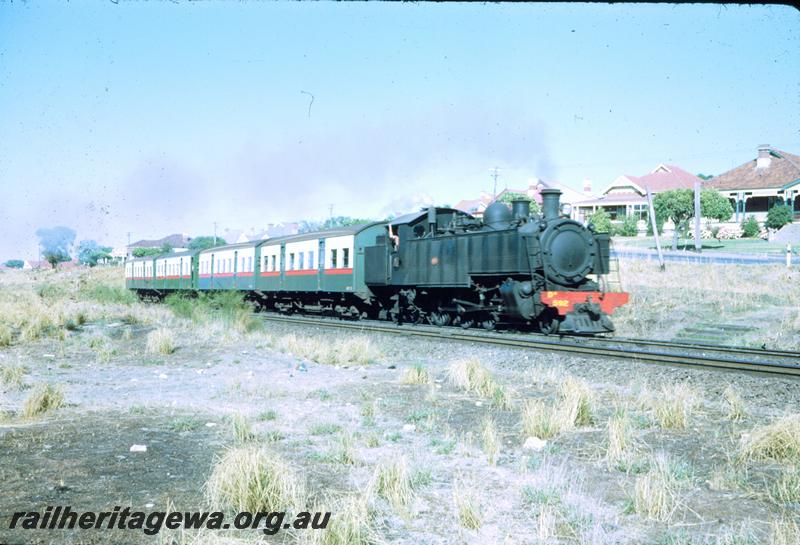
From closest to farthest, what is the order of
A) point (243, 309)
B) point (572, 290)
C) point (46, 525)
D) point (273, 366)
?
1. point (46, 525)
2. point (273, 366)
3. point (572, 290)
4. point (243, 309)

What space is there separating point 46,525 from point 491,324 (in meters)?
14.7

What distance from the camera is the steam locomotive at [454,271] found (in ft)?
53.0

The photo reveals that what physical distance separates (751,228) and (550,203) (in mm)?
47214

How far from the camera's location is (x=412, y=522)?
199 inches

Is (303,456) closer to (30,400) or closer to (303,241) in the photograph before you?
(30,400)

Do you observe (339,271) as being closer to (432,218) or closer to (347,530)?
(432,218)

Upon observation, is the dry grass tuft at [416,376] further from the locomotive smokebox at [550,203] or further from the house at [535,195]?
the house at [535,195]

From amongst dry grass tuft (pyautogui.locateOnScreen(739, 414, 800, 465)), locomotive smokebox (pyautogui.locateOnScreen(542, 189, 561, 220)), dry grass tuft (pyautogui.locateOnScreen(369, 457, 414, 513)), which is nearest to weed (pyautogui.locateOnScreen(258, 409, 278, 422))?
dry grass tuft (pyautogui.locateOnScreen(369, 457, 414, 513))

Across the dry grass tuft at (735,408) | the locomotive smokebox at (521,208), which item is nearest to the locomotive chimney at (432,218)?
the locomotive smokebox at (521,208)

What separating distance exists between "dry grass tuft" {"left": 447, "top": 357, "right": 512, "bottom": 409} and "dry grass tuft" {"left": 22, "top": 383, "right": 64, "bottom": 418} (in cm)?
581

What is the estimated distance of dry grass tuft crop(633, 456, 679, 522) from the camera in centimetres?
515

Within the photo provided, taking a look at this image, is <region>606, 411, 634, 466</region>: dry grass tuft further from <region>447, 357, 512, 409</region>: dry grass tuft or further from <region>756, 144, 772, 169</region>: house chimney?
<region>756, 144, 772, 169</region>: house chimney

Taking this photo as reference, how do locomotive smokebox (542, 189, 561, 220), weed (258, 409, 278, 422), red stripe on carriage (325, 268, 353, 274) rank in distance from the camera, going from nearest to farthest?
1. weed (258, 409, 278, 422)
2. locomotive smokebox (542, 189, 561, 220)
3. red stripe on carriage (325, 268, 353, 274)

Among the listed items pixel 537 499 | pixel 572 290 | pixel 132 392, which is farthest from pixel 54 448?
pixel 572 290
